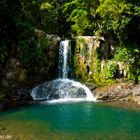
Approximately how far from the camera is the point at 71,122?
22.2 meters

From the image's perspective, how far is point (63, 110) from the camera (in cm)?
2534

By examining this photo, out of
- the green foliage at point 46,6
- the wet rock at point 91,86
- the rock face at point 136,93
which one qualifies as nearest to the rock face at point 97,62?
the wet rock at point 91,86

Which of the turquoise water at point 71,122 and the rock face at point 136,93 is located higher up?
the rock face at point 136,93

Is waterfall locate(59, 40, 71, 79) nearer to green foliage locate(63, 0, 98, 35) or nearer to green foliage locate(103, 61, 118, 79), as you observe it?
green foliage locate(63, 0, 98, 35)

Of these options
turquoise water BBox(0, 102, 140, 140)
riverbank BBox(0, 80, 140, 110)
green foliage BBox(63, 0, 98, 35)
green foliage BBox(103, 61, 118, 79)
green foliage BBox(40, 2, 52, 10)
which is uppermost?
green foliage BBox(40, 2, 52, 10)

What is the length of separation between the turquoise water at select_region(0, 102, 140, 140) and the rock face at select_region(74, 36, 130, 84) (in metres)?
4.64

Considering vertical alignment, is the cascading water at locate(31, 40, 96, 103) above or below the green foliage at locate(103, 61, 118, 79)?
below

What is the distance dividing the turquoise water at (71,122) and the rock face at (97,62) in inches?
183

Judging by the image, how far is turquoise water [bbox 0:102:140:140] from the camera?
62.1ft

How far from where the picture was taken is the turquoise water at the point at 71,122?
18.9 metres

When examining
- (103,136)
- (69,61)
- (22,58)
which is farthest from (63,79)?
(103,136)

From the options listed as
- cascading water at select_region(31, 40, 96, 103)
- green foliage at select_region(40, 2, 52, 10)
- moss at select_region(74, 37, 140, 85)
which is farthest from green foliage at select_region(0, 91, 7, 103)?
green foliage at select_region(40, 2, 52, 10)

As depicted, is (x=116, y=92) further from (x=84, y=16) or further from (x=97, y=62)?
(x=84, y=16)

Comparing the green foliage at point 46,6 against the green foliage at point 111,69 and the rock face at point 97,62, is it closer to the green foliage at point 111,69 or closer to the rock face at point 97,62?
the rock face at point 97,62
